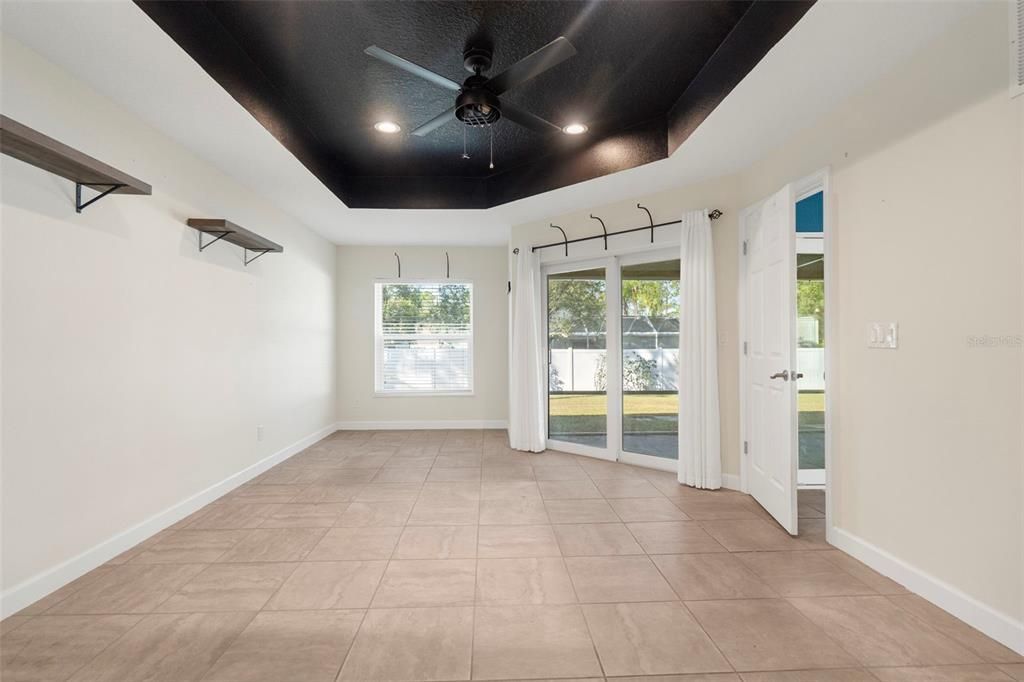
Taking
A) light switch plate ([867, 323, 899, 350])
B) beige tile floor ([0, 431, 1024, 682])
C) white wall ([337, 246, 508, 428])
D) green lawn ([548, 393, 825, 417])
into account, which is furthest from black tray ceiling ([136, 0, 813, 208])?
beige tile floor ([0, 431, 1024, 682])

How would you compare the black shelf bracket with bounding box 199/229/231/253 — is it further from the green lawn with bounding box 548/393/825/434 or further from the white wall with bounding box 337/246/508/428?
the green lawn with bounding box 548/393/825/434

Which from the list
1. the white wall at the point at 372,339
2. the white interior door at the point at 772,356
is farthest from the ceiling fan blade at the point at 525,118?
the white wall at the point at 372,339

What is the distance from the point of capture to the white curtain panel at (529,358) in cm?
476

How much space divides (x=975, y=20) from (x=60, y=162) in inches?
154

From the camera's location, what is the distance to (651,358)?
4.23 meters

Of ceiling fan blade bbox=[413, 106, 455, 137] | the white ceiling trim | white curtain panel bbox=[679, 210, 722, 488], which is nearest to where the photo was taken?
the white ceiling trim

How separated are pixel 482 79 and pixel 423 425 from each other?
181 inches

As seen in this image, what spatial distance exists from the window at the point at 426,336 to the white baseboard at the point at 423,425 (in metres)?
0.42

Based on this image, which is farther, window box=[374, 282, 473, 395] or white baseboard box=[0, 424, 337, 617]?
window box=[374, 282, 473, 395]

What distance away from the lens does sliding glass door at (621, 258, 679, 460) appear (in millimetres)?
4121

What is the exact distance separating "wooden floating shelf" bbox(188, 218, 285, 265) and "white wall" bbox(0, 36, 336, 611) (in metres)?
0.09

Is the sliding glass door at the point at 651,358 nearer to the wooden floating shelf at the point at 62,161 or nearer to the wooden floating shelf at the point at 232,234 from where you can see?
the wooden floating shelf at the point at 232,234

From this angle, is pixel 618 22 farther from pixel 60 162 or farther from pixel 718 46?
pixel 60 162

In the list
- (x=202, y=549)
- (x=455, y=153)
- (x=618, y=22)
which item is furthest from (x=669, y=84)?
(x=202, y=549)
